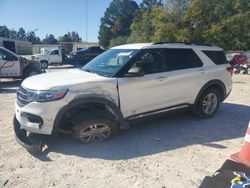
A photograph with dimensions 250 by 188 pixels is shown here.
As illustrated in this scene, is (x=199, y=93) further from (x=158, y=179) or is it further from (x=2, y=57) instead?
(x=2, y=57)

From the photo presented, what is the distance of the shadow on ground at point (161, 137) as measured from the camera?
186 inches

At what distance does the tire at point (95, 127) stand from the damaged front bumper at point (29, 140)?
0.59 meters

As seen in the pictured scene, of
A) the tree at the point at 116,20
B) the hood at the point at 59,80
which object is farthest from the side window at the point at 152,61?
the tree at the point at 116,20

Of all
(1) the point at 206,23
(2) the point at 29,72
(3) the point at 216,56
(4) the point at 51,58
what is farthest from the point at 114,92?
(1) the point at 206,23

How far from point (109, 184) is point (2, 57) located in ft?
34.8

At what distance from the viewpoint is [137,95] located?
5.18 meters

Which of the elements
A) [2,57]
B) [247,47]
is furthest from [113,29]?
[2,57]

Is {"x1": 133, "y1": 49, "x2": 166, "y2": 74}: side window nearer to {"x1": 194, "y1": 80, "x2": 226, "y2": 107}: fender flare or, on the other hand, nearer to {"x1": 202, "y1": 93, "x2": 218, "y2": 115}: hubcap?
{"x1": 194, "y1": 80, "x2": 226, "y2": 107}: fender flare

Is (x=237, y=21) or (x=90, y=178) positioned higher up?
(x=237, y=21)

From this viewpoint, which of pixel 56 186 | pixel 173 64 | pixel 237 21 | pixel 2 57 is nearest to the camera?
pixel 56 186

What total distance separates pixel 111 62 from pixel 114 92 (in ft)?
2.92

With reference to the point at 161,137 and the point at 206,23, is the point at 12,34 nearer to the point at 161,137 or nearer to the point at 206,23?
the point at 206,23

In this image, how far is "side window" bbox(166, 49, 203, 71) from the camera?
19.0 feet

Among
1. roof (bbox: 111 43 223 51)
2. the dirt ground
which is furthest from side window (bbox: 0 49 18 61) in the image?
roof (bbox: 111 43 223 51)
